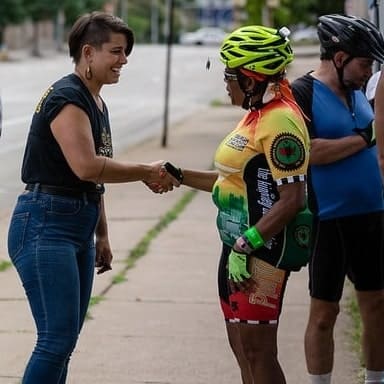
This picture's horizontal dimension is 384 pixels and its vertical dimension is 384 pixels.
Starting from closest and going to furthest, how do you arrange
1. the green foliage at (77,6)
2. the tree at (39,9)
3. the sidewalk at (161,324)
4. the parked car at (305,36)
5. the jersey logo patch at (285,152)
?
the jersey logo patch at (285,152) → the sidewalk at (161,324) → the tree at (39,9) → the green foliage at (77,6) → the parked car at (305,36)

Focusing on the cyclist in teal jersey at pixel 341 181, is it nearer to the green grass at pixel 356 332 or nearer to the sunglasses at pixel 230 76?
the sunglasses at pixel 230 76

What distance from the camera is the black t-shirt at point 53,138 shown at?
417cm

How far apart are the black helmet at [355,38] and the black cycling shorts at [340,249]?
0.75 m

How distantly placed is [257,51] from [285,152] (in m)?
0.40

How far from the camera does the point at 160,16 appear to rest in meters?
109

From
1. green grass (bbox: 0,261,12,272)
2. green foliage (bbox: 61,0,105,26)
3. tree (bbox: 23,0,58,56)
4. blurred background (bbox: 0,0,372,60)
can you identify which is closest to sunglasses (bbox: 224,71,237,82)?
blurred background (bbox: 0,0,372,60)

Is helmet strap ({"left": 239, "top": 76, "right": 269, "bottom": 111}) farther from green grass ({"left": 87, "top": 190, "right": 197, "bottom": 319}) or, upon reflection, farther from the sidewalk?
green grass ({"left": 87, "top": 190, "right": 197, "bottom": 319})

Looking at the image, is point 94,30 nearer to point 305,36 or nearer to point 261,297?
point 261,297

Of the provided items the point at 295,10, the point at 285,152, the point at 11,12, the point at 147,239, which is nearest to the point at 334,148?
the point at 285,152

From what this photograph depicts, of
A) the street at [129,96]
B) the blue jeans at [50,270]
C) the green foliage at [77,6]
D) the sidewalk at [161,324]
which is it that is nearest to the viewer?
the blue jeans at [50,270]

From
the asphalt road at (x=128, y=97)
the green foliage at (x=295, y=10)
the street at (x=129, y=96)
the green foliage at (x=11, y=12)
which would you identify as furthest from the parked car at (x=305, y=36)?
the green foliage at (x=11, y=12)

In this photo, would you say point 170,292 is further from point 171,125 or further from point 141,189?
point 171,125

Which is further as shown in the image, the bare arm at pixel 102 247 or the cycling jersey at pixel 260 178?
the bare arm at pixel 102 247

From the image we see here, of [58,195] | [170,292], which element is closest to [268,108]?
[58,195]
